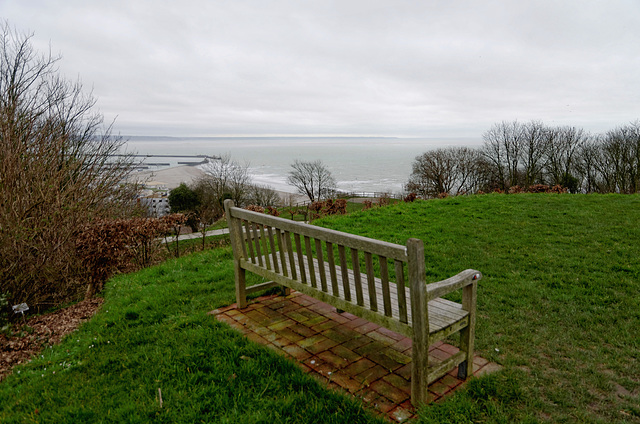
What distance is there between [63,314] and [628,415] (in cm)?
632

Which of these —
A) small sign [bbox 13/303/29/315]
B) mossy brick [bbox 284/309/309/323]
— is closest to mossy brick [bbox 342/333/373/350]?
mossy brick [bbox 284/309/309/323]

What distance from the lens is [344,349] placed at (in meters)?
3.31

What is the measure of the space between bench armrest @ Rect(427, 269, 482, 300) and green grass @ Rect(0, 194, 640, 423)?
30.7 inches

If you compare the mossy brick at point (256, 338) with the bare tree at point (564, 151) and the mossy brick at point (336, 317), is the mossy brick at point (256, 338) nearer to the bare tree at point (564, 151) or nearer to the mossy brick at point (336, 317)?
the mossy brick at point (336, 317)

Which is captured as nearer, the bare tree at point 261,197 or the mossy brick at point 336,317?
the mossy brick at point 336,317

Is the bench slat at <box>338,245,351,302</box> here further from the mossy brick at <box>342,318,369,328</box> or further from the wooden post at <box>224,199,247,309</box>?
the wooden post at <box>224,199,247,309</box>

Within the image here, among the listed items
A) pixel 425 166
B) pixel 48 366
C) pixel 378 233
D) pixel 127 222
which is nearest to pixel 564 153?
pixel 425 166

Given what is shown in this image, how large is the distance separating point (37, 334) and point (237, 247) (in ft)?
8.59

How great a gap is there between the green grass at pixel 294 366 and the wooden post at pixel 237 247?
45cm

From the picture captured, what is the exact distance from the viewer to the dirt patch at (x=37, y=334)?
3.72 m

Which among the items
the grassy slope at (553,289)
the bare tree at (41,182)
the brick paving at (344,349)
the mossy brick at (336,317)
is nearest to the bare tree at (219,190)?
the bare tree at (41,182)

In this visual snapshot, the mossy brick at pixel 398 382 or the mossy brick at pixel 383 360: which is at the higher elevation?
the mossy brick at pixel 383 360

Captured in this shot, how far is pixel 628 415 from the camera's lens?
8.21 ft

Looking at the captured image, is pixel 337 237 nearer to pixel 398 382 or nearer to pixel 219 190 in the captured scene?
pixel 398 382
